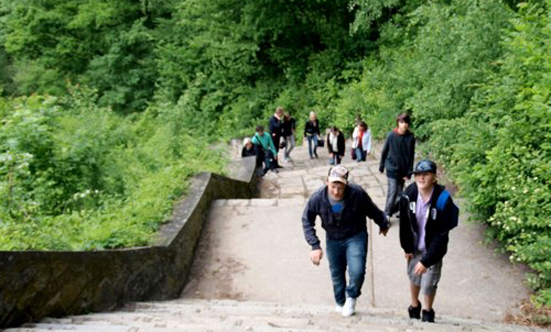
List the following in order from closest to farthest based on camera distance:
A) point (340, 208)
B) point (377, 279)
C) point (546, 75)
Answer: point (340, 208), point (546, 75), point (377, 279)

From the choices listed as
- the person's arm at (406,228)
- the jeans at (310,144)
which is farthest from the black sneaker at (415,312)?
the jeans at (310,144)

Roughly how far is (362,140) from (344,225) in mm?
8043

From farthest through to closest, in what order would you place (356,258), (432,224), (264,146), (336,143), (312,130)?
(312,130), (336,143), (264,146), (356,258), (432,224)

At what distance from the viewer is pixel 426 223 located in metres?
4.30

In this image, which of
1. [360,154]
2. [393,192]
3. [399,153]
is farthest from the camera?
[360,154]

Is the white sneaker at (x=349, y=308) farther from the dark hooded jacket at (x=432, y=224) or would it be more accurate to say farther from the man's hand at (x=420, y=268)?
the dark hooded jacket at (x=432, y=224)

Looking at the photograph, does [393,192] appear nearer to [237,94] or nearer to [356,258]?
→ [356,258]

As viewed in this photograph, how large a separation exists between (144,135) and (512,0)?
1135cm

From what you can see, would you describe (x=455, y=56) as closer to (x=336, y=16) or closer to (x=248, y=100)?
(x=336, y=16)

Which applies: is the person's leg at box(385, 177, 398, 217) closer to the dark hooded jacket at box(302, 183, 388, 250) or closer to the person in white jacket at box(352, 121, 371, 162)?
the dark hooded jacket at box(302, 183, 388, 250)

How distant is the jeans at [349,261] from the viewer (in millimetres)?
4660

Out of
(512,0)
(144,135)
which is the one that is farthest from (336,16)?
(512,0)

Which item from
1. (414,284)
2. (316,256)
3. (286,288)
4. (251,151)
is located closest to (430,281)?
(414,284)

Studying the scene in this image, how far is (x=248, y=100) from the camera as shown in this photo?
22312 mm
